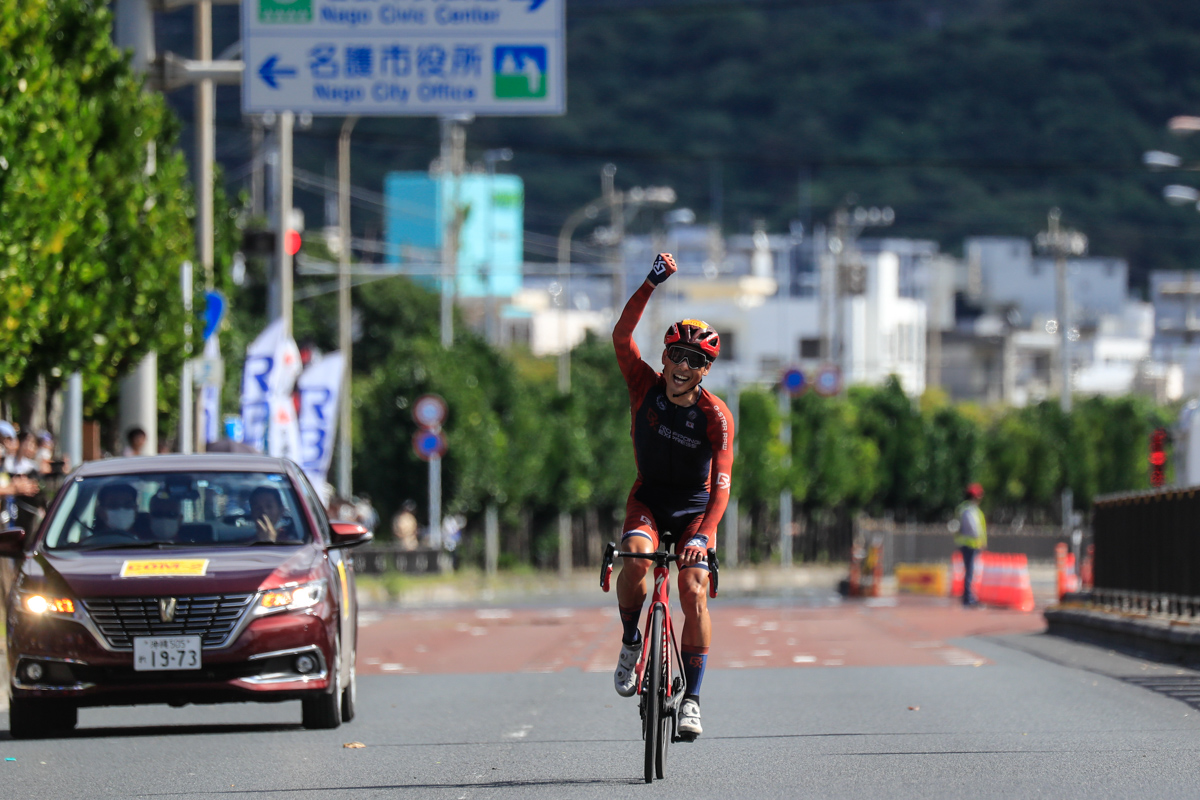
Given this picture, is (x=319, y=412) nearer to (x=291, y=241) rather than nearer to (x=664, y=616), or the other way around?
(x=291, y=241)

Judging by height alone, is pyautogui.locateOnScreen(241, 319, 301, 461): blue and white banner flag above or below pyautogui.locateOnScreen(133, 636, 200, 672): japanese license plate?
above

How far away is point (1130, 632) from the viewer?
18297 millimetres

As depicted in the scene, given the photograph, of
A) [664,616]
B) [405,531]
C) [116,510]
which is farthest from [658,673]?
[405,531]

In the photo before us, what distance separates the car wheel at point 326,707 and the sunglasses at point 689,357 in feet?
11.6

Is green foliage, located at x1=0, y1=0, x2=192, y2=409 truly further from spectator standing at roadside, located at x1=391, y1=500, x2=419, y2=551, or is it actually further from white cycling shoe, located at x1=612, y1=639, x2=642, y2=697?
spectator standing at roadside, located at x1=391, y1=500, x2=419, y2=551

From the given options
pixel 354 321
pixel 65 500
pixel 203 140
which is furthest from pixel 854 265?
pixel 65 500

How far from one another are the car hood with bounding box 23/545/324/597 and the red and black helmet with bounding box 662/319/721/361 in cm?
327

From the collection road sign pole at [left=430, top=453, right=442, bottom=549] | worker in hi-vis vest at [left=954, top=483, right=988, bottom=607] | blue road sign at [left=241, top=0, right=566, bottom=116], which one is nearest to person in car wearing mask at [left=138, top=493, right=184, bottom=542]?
blue road sign at [left=241, top=0, right=566, bottom=116]

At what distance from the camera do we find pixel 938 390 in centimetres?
10981

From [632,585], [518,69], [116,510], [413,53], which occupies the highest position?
[413,53]

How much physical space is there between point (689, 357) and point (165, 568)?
3.66 meters

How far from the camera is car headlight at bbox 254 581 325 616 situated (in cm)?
1137

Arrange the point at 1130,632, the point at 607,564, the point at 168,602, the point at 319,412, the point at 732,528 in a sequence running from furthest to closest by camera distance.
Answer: the point at 732,528
the point at 319,412
the point at 1130,632
the point at 168,602
the point at 607,564

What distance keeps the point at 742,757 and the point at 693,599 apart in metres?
1.32
